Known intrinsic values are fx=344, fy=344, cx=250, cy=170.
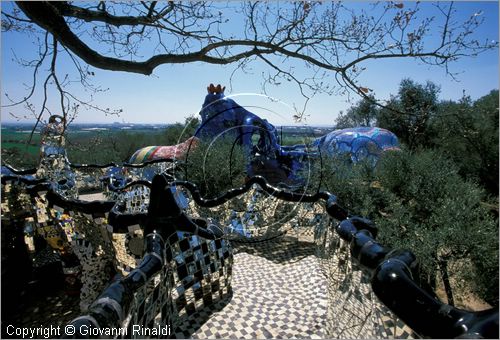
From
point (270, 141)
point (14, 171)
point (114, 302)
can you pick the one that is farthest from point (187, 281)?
point (270, 141)

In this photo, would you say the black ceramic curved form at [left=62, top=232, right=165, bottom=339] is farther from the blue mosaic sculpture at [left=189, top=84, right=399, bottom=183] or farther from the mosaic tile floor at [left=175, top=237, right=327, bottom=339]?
the blue mosaic sculpture at [left=189, top=84, right=399, bottom=183]

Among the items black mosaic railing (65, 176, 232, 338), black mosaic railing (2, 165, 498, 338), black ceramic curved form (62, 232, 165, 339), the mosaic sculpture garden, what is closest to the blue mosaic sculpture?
the mosaic sculpture garden

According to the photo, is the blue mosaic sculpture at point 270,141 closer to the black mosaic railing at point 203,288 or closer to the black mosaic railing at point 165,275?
the black mosaic railing at point 165,275

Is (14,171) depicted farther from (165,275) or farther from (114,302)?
(114,302)

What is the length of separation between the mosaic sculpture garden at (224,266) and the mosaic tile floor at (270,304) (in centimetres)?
1

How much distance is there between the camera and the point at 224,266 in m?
3.17

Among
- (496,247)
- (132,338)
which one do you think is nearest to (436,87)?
(496,247)

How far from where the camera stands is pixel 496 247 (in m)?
5.00

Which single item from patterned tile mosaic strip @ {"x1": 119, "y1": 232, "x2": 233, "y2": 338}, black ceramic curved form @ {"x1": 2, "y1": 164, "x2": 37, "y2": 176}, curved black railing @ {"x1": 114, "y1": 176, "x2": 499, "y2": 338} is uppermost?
curved black railing @ {"x1": 114, "y1": 176, "x2": 499, "y2": 338}

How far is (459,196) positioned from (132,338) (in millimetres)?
5945

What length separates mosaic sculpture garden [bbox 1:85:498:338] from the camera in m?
1.13

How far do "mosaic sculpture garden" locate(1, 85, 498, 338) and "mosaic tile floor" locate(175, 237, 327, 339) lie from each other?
0.04ft

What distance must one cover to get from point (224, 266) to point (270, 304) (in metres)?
0.53

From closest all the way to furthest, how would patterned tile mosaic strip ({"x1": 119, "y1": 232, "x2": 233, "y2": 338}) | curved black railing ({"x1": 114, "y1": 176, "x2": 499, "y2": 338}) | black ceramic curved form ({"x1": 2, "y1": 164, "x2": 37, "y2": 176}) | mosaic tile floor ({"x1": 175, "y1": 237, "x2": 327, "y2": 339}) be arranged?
curved black railing ({"x1": 114, "y1": 176, "x2": 499, "y2": 338}) < patterned tile mosaic strip ({"x1": 119, "y1": 232, "x2": 233, "y2": 338}) < mosaic tile floor ({"x1": 175, "y1": 237, "x2": 327, "y2": 339}) < black ceramic curved form ({"x1": 2, "y1": 164, "x2": 37, "y2": 176})
